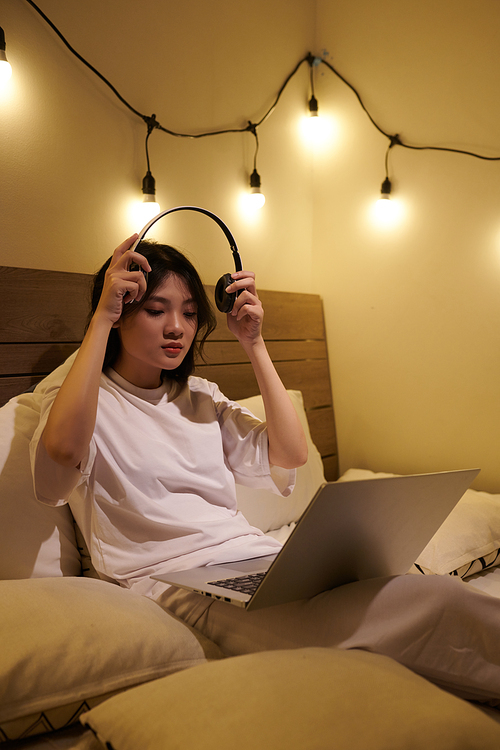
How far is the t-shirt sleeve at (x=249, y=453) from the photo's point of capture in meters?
1.33

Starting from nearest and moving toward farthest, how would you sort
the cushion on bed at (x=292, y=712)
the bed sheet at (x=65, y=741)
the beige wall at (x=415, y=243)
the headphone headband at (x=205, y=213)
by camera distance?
the cushion on bed at (x=292, y=712), the bed sheet at (x=65, y=741), the headphone headband at (x=205, y=213), the beige wall at (x=415, y=243)

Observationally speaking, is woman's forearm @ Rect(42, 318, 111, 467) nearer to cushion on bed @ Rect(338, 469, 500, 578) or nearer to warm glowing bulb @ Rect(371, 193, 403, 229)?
cushion on bed @ Rect(338, 469, 500, 578)

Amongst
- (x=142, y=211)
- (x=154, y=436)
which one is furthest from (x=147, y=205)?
(x=154, y=436)

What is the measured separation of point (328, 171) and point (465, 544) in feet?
5.74

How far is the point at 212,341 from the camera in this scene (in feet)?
6.61

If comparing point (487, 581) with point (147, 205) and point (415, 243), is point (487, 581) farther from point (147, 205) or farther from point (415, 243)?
point (147, 205)

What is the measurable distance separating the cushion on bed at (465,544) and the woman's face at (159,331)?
899 millimetres

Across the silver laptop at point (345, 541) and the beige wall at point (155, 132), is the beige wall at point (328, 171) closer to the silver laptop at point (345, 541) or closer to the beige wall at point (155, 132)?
the beige wall at point (155, 132)

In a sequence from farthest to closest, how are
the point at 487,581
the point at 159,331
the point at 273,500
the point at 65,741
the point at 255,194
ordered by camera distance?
the point at 255,194, the point at 273,500, the point at 487,581, the point at 159,331, the point at 65,741

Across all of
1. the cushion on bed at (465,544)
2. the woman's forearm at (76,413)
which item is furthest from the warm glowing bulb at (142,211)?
the cushion on bed at (465,544)

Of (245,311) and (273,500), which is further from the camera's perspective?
(273,500)

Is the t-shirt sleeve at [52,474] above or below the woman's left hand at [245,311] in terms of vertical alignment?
below

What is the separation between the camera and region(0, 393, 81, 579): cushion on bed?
1.10 meters

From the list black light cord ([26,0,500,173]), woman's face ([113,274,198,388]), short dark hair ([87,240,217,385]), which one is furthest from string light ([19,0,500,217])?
woman's face ([113,274,198,388])
